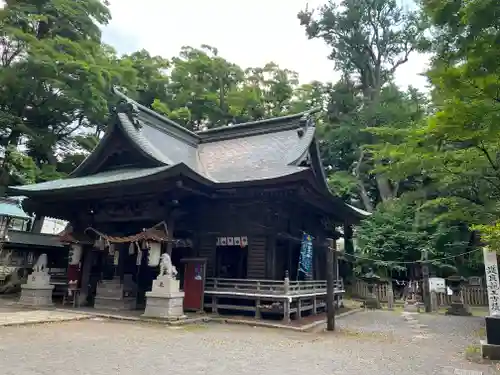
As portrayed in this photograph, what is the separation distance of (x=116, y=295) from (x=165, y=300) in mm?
2954

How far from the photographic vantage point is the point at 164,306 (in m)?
11.4

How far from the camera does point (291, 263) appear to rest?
1558 centimetres

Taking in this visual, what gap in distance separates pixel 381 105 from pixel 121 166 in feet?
78.8

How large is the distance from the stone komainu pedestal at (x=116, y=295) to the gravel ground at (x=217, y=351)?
7.01ft

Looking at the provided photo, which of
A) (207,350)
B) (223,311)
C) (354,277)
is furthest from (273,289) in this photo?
(354,277)

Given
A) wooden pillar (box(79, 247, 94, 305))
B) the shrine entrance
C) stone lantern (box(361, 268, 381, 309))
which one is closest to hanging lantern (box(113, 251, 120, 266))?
wooden pillar (box(79, 247, 94, 305))

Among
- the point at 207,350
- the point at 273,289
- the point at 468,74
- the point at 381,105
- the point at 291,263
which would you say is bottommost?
the point at 207,350

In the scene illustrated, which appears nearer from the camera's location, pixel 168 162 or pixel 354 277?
pixel 168 162

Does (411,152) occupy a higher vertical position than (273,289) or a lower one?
higher

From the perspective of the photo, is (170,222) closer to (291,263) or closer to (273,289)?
(273,289)

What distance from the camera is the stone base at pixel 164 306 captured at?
11344mm

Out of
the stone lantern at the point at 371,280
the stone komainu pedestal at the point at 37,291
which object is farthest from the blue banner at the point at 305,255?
the stone komainu pedestal at the point at 37,291

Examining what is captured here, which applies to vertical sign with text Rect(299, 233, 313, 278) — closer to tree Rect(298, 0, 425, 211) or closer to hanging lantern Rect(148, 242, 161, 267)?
hanging lantern Rect(148, 242, 161, 267)

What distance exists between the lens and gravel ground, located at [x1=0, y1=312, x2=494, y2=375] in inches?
248
